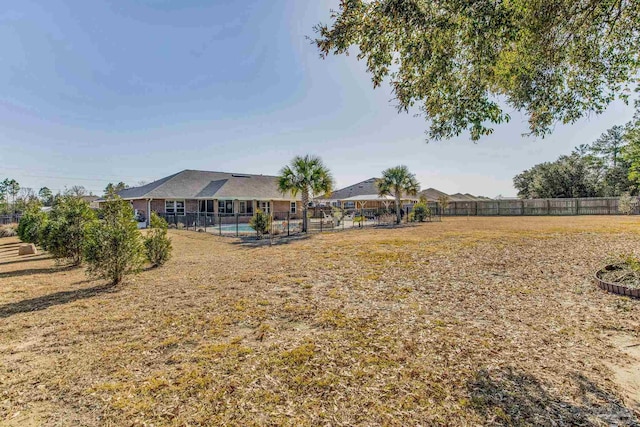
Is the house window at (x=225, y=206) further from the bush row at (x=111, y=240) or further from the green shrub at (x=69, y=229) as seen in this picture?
the bush row at (x=111, y=240)

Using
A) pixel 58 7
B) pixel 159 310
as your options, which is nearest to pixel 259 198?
pixel 58 7

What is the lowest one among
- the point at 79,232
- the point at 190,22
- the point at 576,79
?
the point at 79,232

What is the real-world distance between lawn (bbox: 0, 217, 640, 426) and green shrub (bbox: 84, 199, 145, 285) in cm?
44

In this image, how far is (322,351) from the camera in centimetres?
360

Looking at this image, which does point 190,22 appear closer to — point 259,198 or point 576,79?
point 576,79

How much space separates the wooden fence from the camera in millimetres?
33719

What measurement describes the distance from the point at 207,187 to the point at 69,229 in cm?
2117

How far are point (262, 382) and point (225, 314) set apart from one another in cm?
223

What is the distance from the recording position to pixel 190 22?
11203 millimetres

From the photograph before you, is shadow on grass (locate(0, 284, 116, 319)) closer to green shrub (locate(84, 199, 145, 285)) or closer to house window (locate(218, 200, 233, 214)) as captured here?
green shrub (locate(84, 199, 145, 285))

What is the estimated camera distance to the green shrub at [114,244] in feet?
21.8

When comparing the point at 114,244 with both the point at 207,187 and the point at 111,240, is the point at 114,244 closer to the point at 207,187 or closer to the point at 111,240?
the point at 111,240

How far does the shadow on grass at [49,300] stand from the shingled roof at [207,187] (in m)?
21.4

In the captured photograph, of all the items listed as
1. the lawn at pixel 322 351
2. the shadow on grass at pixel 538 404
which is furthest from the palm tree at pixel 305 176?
the shadow on grass at pixel 538 404
